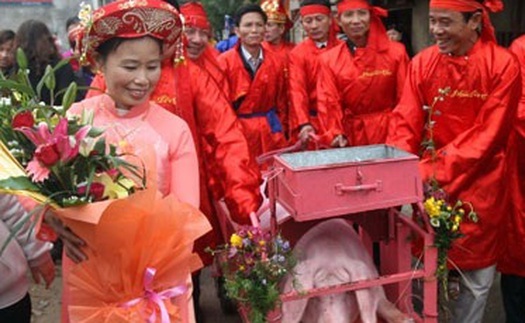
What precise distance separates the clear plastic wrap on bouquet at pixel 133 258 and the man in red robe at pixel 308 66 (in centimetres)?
269

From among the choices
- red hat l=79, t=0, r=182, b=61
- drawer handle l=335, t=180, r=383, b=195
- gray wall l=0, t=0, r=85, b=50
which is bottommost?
drawer handle l=335, t=180, r=383, b=195

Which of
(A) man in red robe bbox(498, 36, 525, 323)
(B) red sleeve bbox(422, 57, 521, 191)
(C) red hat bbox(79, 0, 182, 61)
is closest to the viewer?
(C) red hat bbox(79, 0, 182, 61)

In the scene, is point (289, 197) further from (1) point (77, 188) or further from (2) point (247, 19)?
(2) point (247, 19)

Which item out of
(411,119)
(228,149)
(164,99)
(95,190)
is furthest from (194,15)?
(95,190)

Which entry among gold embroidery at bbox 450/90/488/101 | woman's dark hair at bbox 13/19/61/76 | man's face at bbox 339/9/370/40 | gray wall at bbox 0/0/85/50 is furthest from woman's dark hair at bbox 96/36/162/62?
gray wall at bbox 0/0/85/50

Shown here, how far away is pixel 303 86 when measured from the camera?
539 cm

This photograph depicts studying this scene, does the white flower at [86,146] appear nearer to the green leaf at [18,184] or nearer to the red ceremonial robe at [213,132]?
the green leaf at [18,184]

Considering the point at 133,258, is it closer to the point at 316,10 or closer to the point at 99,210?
the point at 99,210

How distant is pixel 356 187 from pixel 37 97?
120 cm

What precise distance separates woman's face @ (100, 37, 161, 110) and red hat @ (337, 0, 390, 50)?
2595mm

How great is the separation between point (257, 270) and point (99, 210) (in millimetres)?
835

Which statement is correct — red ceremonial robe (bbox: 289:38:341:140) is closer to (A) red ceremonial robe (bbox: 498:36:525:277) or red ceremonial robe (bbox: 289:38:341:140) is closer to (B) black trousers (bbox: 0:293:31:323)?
(A) red ceremonial robe (bbox: 498:36:525:277)

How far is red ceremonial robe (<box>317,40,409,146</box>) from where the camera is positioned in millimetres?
4504

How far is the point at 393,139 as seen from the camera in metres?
3.48
